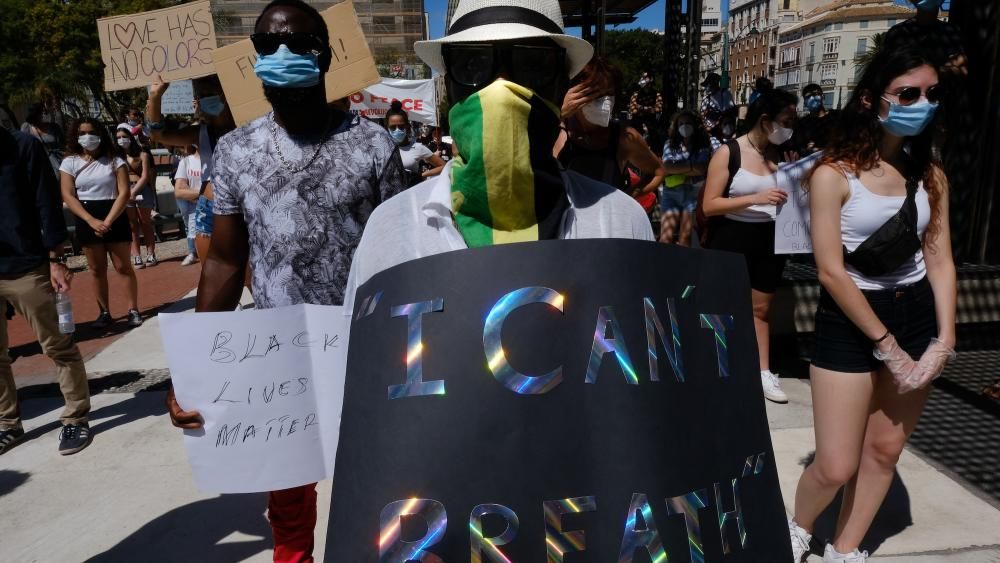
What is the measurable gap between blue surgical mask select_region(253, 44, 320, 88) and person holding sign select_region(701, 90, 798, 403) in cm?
296

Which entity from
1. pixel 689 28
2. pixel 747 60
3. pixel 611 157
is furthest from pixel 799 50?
pixel 611 157

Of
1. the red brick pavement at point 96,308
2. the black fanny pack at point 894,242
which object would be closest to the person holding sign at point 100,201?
the red brick pavement at point 96,308

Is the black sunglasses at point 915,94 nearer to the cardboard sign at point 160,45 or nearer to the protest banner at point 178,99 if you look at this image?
the cardboard sign at point 160,45

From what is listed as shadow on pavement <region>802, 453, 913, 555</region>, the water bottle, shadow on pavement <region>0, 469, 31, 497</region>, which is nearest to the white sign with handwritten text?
shadow on pavement <region>802, 453, 913, 555</region>

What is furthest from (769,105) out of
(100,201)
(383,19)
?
(383,19)

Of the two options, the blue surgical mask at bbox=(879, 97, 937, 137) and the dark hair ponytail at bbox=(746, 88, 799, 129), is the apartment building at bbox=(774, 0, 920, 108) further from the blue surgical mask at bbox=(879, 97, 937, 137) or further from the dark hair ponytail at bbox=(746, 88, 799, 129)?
the blue surgical mask at bbox=(879, 97, 937, 137)

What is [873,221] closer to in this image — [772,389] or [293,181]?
[293,181]

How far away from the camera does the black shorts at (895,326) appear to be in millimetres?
2426

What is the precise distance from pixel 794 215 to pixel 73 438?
4357 mm

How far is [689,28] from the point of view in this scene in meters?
11.8

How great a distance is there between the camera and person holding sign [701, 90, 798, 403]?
13.9 feet

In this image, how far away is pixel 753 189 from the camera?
423cm

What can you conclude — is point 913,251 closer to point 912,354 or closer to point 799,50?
point 912,354

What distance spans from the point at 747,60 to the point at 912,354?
134631mm
